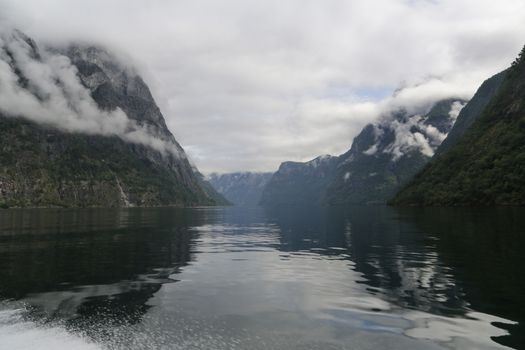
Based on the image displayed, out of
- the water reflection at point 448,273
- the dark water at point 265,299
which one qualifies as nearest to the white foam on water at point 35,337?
the dark water at point 265,299

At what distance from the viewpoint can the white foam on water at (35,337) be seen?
18922 millimetres

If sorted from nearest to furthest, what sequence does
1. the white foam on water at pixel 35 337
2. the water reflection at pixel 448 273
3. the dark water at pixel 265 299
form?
the white foam on water at pixel 35 337 < the dark water at pixel 265 299 < the water reflection at pixel 448 273

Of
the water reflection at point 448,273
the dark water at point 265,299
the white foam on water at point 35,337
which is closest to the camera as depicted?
the white foam on water at point 35,337

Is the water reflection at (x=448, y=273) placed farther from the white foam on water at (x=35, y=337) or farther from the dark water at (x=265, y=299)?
the white foam on water at (x=35, y=337)

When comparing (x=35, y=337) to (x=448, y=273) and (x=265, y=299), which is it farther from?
(x=448, y=273)

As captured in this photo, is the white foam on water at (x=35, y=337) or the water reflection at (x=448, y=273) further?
the water reflection at (x=448, y=273)

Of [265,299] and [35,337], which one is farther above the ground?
[35,337]

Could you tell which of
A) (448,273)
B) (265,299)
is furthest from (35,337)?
(448,273)

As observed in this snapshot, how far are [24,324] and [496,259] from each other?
134 ft

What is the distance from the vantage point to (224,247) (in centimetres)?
6134

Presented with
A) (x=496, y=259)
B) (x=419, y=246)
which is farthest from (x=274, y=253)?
(x=496, y=259)

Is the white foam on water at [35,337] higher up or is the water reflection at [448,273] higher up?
the water reflection at [448,273]

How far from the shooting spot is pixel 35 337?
20.1 meters

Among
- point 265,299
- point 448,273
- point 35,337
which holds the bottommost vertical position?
point 265,299
